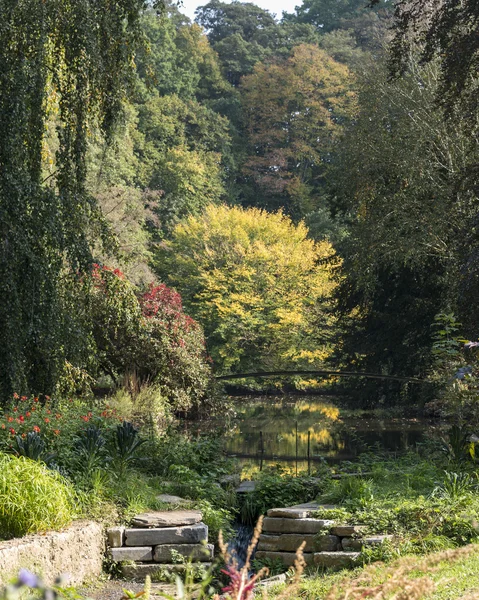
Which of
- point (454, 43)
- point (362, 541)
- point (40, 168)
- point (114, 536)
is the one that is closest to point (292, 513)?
point (362, 541)

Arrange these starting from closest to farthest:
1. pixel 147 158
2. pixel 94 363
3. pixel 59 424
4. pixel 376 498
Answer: pixel 376 498 < pixel 59 424 < pixel 94 363 < pixel 147 158

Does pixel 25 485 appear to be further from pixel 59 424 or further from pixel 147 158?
pixel 147 158

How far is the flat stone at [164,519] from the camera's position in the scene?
20.1 ft

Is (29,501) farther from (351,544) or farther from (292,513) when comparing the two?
(351,544)

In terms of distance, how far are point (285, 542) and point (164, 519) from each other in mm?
895

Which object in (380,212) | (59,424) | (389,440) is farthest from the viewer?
(380,212)

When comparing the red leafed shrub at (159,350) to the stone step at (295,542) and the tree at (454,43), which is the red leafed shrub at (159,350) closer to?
the tree at (454,43)

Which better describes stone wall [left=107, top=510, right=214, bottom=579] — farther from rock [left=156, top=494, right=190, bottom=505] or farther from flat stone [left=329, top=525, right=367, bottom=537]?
flat stone [left=329, top=525, right=367, bottom=537]

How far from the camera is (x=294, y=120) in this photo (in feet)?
130

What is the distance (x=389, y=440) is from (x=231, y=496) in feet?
21.9

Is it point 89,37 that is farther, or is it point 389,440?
point 389,440

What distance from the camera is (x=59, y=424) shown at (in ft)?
25.8

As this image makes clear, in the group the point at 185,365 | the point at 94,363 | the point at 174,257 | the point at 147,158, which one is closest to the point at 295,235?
the point at 174,257

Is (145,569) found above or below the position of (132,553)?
below
